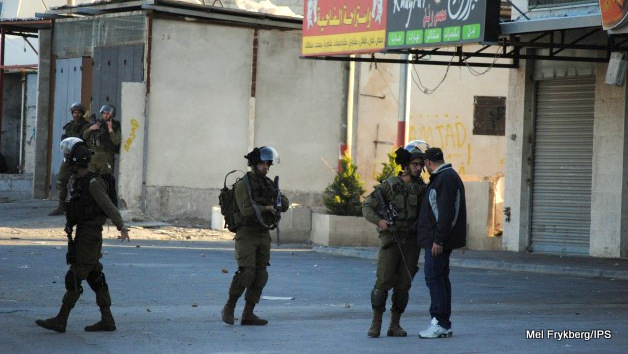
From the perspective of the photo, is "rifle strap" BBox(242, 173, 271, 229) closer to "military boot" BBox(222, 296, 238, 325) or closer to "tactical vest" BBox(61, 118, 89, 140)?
"military boot" BBox(222, 296, 238, 325)

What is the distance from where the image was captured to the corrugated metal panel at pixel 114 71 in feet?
89.1

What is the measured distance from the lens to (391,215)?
11.2 m

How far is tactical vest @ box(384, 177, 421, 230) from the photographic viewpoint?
36.8ft

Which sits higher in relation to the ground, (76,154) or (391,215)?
(76,154)

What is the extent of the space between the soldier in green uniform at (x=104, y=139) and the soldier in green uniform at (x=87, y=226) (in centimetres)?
1261

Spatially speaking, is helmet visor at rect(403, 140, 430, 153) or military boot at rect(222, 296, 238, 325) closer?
helmet visor at rect(403, 140, 430, 153)

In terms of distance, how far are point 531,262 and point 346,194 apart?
5.57 meters

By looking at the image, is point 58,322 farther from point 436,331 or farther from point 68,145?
point 436,331

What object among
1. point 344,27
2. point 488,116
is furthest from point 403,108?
point 488,116

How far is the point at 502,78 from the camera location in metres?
31.8

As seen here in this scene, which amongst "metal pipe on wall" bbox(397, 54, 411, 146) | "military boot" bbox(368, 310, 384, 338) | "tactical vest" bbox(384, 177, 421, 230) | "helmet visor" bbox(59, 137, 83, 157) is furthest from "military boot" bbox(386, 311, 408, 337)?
"metal pipe on wall" bbox(397, 54, 411, 146)

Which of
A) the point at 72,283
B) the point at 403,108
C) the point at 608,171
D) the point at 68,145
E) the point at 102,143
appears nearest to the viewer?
the point at 72,283

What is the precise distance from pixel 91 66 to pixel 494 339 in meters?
19.5

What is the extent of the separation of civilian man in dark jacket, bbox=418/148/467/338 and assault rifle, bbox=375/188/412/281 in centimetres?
22
